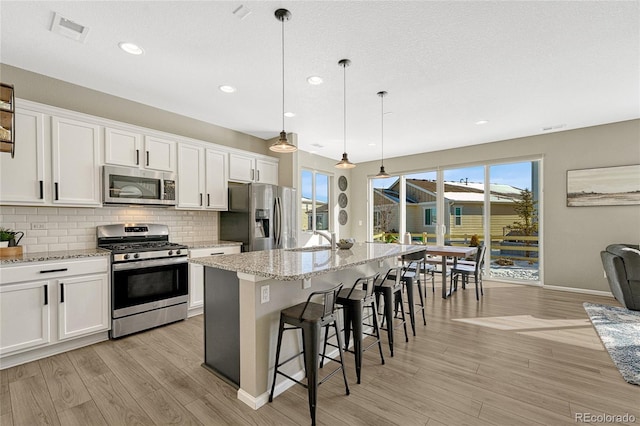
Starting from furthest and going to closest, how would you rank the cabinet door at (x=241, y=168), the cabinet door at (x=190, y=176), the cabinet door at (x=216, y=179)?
the cabinet door at (x=241, y=168), the cabinet door at (x=216, y=179), the cabinet door at (x=190, y=176)

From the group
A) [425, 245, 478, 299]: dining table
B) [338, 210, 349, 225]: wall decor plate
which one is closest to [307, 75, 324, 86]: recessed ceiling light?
[425, 245, 478, 299]: dining table

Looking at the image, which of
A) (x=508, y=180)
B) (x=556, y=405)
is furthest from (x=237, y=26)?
(x=508, y=180)

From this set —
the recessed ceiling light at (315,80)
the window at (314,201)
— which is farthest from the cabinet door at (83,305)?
the window at (314,201)

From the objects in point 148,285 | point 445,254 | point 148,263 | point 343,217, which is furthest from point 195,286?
point 343,217

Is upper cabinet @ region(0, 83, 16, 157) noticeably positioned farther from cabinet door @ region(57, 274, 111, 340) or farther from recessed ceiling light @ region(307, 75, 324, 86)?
recessed ceiling light @ region(307, 75, 324, 86)

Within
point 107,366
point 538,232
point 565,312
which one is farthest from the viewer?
point 538,232

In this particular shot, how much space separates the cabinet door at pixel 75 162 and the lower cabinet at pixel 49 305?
0.74 meters

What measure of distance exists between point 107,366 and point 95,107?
2.90 metres

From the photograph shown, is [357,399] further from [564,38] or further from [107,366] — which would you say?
[564,38]

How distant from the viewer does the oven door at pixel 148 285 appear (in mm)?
3150

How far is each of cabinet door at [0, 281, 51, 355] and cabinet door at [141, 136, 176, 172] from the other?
5.58 ft

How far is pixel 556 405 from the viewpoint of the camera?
203 centimetres

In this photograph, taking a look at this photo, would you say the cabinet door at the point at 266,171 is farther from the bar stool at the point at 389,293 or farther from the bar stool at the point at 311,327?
the bar stool at the point at 311,327

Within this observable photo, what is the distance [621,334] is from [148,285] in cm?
522
